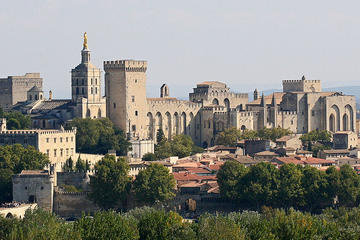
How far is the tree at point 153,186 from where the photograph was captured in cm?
10488

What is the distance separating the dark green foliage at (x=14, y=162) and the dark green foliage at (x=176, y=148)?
1710 cm

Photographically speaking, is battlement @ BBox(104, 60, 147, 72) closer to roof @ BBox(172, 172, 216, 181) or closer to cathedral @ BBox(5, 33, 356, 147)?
cathedral @ BBox(5, 33, 356, 147)

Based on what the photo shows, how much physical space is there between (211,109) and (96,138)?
81.2ft

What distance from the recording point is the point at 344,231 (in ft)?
255

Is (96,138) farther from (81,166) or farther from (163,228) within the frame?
(163,228)

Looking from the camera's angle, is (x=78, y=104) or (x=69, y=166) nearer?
(x=69, y=166)

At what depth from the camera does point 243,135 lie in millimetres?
141250

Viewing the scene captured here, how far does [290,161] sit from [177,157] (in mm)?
11384

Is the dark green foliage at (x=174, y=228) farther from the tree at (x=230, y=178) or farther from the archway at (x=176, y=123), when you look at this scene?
the archway at (x=176, y=123)

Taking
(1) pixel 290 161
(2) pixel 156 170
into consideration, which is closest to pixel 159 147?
(1) pixel 290 161

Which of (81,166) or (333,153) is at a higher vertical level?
(333,153)

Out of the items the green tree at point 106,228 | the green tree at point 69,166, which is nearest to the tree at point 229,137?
the green tree at point 69,166

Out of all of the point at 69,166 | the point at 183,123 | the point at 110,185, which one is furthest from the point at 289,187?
the point at 183,123

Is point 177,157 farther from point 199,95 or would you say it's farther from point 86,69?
point 199,95
